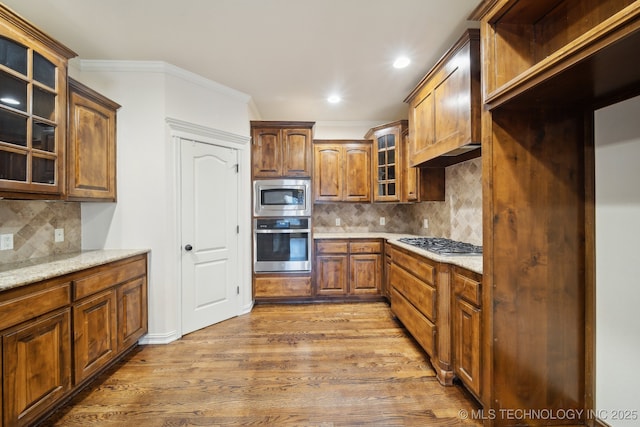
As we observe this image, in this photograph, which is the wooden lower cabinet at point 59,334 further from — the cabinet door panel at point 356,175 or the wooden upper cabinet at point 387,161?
the wooden upper cabinet at point 387,161

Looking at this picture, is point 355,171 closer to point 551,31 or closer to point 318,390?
point 551,31

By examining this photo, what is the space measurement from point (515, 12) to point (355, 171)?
2.51 metres

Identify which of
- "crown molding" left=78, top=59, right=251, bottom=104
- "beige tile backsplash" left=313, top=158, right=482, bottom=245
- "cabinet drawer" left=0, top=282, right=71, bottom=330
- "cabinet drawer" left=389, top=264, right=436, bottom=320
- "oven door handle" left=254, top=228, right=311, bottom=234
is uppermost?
"crown molding" left=78, top=59, right=251, bottom=104

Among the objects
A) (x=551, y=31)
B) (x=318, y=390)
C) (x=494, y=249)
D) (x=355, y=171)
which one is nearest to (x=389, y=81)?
(x=355, y=171)

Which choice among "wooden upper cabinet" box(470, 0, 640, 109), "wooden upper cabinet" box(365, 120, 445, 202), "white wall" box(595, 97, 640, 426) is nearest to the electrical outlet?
"wooden upper cabinet" box(470, 0, 640, 109)

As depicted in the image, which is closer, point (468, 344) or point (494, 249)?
point (494, 249)

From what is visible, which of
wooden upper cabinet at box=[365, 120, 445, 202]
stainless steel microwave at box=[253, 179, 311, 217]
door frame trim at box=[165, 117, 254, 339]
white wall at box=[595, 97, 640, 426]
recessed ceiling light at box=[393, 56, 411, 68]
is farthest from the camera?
stainless steel microwave at box=[253, 179, 311, 217]

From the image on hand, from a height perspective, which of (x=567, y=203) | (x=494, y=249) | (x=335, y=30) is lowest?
(x=494, y=249)

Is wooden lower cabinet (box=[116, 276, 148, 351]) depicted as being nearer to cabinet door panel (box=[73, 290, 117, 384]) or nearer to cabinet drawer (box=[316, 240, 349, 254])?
cabinet door panel (box=[73, 290, 117, 384])

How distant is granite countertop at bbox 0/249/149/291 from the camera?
136cm

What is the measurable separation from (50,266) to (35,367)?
1.93 ft

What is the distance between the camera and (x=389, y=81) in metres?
2.79

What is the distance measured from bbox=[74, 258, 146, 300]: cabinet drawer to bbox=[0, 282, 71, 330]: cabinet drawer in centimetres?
9

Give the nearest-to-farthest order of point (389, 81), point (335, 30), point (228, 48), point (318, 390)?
point (318, 390) → point (335, 30) → point (228, 48) → point (389, 81)
